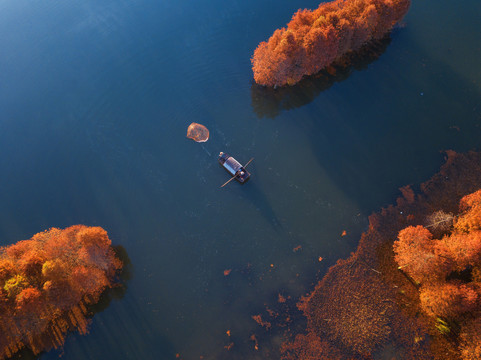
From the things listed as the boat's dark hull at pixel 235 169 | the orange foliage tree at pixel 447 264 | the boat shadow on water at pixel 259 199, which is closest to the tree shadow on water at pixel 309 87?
the boat's dark hull at pixel 235 169

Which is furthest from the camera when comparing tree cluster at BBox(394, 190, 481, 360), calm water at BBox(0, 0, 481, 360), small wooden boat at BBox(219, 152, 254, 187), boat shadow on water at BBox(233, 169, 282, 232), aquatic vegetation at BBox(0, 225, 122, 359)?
small wooden boat at BBox(219, 152, 254, 187)

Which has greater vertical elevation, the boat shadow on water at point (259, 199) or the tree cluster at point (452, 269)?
the boat shadow on water at point (259, 199)

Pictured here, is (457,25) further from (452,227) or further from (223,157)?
(223,157)

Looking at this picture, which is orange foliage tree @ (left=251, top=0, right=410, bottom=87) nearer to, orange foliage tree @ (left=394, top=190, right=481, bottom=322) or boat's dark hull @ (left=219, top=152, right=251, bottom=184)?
boat's dark hull @ (left=219, top=152, right=251, bottom=184)

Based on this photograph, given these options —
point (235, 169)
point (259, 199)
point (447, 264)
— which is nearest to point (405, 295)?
point (447, 264)

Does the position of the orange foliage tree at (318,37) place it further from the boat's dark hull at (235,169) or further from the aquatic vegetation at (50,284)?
the aquatic vegetation at (50,284)

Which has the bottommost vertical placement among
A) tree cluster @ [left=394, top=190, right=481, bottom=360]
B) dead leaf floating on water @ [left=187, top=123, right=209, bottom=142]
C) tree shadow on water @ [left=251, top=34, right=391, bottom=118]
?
tree cluster @ [left=394, top=190, right=481, bottom=360]

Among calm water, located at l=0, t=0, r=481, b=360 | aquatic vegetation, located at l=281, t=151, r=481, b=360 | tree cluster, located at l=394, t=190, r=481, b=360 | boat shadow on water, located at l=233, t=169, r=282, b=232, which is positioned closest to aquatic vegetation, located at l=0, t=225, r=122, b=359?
calm water, located at l=0, t=0, r=481, b=360
